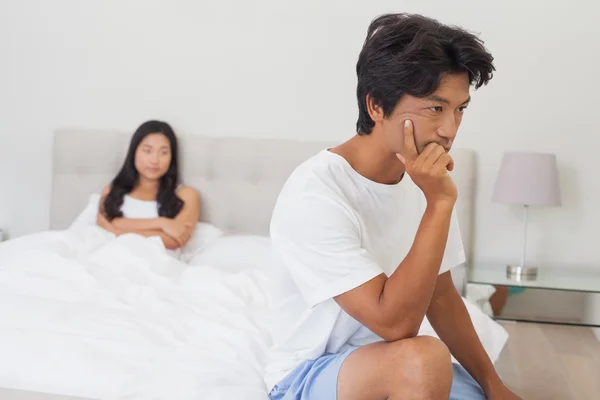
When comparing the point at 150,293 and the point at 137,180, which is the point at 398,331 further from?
the point at 137,180

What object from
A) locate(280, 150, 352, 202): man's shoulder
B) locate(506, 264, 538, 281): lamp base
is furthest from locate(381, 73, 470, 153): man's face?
locate(506, 264, 538, 281): lamp base

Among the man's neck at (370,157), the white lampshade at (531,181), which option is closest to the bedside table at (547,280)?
the white lampshade at (531,181)

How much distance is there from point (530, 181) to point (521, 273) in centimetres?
38

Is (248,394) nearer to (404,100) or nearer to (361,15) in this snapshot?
(404,100)

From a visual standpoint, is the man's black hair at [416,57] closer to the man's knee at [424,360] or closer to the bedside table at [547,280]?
the man's knee at [424,360]

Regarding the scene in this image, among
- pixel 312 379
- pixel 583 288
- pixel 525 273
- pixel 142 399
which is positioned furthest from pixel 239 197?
pixel 312 379

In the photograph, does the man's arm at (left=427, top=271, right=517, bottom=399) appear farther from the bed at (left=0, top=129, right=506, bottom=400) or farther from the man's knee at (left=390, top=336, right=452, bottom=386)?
the bed at (left=0, top=129, right=506, bottom=400)

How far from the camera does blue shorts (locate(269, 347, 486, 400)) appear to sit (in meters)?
1.31

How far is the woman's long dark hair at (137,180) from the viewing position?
121 inches

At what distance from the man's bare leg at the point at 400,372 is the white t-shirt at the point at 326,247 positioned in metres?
0.12

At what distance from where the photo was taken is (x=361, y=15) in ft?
10.6

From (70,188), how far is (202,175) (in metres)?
0.62

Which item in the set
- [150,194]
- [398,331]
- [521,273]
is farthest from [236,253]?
[398,331]

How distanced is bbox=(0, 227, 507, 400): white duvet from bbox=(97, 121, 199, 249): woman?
174mm
